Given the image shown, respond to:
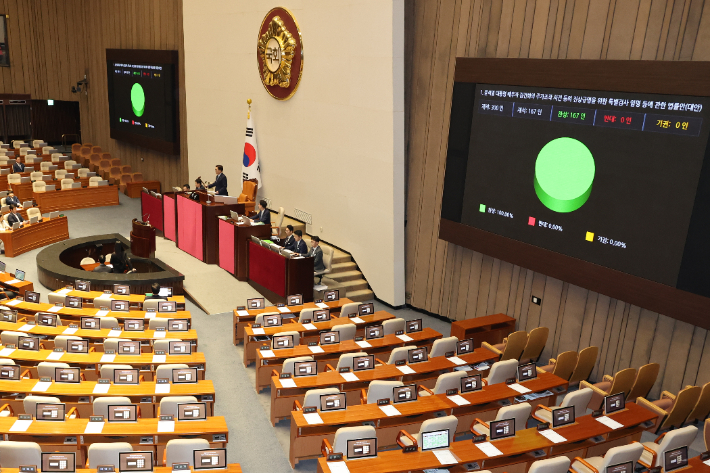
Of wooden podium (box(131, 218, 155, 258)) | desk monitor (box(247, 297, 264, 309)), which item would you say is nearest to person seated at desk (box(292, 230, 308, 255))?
desk monitor (box(247, 297, 264, 309))

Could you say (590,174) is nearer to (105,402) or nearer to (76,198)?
(105,402)

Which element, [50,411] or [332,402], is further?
[332,402]

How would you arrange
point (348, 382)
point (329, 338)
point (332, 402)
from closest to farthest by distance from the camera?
1. point (332, 402)
2. point (348, 382)
3. point (329, 338)

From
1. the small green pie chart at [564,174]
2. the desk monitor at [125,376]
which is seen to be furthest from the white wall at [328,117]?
the desk monitor at [125,376]

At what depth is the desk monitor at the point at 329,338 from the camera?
8898 mm

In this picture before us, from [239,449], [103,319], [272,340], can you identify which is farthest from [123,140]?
[239,449]

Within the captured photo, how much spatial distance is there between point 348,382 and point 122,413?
2.67m

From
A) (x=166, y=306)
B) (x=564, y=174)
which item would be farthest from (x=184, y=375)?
(x=564, y=174)

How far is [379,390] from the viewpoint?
23.6 feet

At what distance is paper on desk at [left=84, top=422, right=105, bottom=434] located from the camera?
20.2ft

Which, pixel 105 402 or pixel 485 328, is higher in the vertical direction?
pixel 105 402

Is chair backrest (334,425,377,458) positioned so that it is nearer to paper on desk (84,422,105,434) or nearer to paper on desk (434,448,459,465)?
paper on desk (434,448,459,465)

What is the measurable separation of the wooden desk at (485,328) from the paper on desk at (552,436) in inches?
132

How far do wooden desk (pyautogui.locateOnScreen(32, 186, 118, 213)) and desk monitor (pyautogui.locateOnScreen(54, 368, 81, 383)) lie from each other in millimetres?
12456
